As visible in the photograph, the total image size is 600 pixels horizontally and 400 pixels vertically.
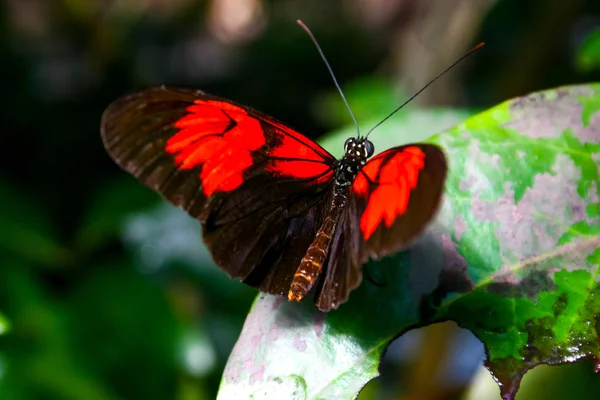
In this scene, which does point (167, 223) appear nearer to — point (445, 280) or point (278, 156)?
point (278, 156)

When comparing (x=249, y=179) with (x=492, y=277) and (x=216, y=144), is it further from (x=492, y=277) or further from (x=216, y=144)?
(x=492, y=277)

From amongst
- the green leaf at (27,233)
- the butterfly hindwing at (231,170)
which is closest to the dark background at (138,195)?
the green leaf at (27,233)

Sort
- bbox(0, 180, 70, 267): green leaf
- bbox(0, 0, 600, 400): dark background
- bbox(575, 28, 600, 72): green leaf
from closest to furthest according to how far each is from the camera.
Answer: bbox(575, 28, 600, 72): green leaf
bbox(0, 0, 600, 400): dark background
bbox(0, 180, 70, 267): green leaf

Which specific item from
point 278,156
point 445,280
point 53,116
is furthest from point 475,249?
point 53,116

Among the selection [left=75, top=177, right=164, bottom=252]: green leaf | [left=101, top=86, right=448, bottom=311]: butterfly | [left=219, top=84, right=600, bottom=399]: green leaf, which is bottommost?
[left=219, top=84, right=600, bottom=399]: green leaf

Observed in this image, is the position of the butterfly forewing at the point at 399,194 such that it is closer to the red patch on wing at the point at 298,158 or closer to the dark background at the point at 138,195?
the red patch on wing at the point at 298,158

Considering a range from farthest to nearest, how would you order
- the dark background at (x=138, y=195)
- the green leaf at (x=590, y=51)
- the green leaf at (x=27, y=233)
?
the green leaf at (x=27, y=233) → the dark background at (x=138, y=195) → the green leaf at (x=590, y=51)

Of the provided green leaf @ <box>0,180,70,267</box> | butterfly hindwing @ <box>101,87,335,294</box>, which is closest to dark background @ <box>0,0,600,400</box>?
green leaf @ <box>0,180,70,267</box>

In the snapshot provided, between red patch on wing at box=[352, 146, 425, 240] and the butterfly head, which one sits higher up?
the butterfly head

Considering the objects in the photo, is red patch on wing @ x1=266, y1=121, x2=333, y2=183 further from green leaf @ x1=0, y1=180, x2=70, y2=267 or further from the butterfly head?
green leaf @ x1=0, y1=180, x2=70, y2=267
